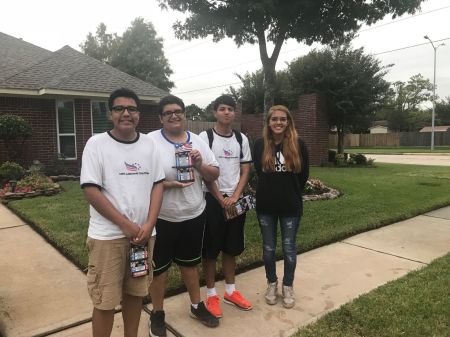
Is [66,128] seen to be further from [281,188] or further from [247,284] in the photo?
[281,188]

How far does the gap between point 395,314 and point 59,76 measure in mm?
11307

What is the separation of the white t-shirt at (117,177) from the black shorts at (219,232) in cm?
83

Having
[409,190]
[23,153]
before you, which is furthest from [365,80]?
[23,153]

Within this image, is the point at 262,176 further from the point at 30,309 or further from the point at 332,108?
the point at 332,108

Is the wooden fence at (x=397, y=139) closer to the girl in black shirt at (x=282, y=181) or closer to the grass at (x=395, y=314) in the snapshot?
the grass at (x=395, y=314)

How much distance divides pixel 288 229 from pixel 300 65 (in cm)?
1354

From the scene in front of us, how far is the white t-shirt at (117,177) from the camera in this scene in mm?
2184

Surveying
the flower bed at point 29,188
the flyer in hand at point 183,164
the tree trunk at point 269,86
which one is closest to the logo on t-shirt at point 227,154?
the flyer in hand at point 183,164

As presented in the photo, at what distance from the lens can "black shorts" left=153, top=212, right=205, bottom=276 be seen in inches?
108

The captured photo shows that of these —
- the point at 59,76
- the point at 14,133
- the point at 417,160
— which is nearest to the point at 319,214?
the point at 14,133

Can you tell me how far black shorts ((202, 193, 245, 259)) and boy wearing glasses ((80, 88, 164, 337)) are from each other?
0.76m

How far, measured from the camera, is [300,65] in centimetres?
1566

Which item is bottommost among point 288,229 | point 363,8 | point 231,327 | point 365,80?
point 231,327

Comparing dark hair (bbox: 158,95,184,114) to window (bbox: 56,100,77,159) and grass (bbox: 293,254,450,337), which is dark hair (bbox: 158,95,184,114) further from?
window (bbox: 56,100,77,159)
